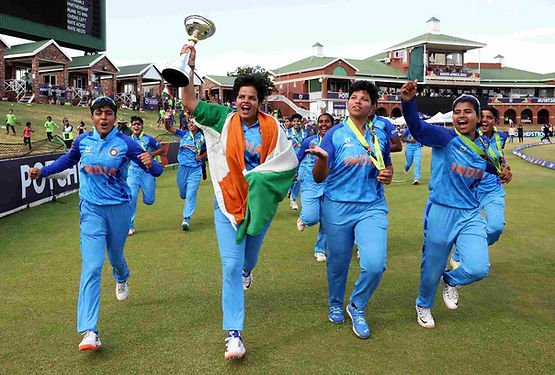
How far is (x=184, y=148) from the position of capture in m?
9.83

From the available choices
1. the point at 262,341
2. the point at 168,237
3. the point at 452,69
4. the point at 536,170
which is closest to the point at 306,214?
the point at 168,237

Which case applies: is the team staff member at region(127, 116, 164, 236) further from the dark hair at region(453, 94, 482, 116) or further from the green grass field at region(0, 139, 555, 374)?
the dark hair at region(453, 94, 482, 116)

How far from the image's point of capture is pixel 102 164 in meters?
4.61

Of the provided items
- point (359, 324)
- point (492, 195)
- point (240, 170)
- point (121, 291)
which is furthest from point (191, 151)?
point (359, 324)

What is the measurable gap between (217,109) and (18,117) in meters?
28.0

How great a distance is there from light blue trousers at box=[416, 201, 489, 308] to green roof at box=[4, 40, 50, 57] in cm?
3528

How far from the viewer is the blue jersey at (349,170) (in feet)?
14.9

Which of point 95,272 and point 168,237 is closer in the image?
point 95,272

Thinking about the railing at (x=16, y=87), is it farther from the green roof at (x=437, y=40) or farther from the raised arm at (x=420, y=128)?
the green roof at (x=437, y=40)

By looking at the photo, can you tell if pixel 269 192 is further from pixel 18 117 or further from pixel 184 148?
pixel 18 117

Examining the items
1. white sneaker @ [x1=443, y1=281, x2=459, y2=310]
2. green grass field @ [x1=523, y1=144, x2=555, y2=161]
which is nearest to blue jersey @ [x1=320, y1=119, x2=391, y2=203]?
white sneaker @ [x1=443, y1=281, x2=459, y2=310]

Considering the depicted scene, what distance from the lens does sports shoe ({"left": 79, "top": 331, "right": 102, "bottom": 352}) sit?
13.1 feet

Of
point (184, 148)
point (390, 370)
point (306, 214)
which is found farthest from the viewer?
point (184, 148)

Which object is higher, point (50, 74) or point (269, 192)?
point (50, 74)
